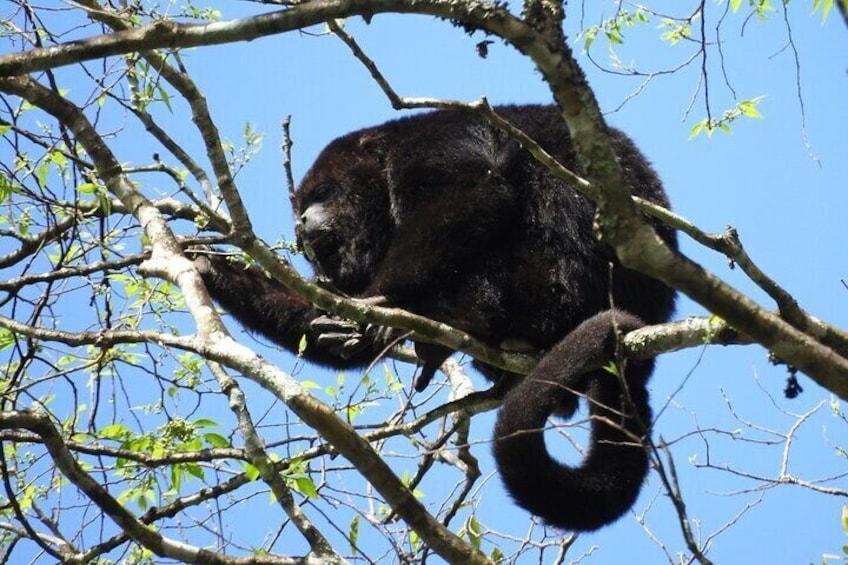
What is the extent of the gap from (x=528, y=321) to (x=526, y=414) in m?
1.04

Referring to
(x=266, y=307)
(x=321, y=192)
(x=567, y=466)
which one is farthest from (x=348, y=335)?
(x=321, y=192)

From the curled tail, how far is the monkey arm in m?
1.54

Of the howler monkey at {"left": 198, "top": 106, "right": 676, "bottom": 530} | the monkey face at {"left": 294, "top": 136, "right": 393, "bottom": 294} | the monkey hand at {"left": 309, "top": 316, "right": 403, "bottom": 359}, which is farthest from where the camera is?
the monkey face at {"left": 294, "top": 136, "right": 393, "bottom": 294}

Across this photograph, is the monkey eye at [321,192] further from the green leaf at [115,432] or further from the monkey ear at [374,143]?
the green leaf at [115,432]

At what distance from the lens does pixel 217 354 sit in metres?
3.83

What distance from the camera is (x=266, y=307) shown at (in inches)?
237

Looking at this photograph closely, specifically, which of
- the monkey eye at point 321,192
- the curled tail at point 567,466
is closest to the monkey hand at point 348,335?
the curled tail at point 567,466

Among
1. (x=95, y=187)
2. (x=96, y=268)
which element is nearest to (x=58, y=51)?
(x=95, y=187)

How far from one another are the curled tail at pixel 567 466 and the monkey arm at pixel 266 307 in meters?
1.54

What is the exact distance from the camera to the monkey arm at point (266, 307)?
236 inches

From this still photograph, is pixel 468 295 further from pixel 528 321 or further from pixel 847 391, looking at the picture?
pixel 847 391

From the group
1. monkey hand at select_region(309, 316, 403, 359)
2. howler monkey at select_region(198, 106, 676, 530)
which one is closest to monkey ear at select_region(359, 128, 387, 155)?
howler monkey at select_region(198, 106, 676, 530)

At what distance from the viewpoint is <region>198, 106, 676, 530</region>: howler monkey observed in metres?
4.56

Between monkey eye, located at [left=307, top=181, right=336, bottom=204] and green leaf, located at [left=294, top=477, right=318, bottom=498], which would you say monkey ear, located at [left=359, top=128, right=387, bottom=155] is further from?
green leaf, located at [left=294, top=477, right=318, bottom=498]
